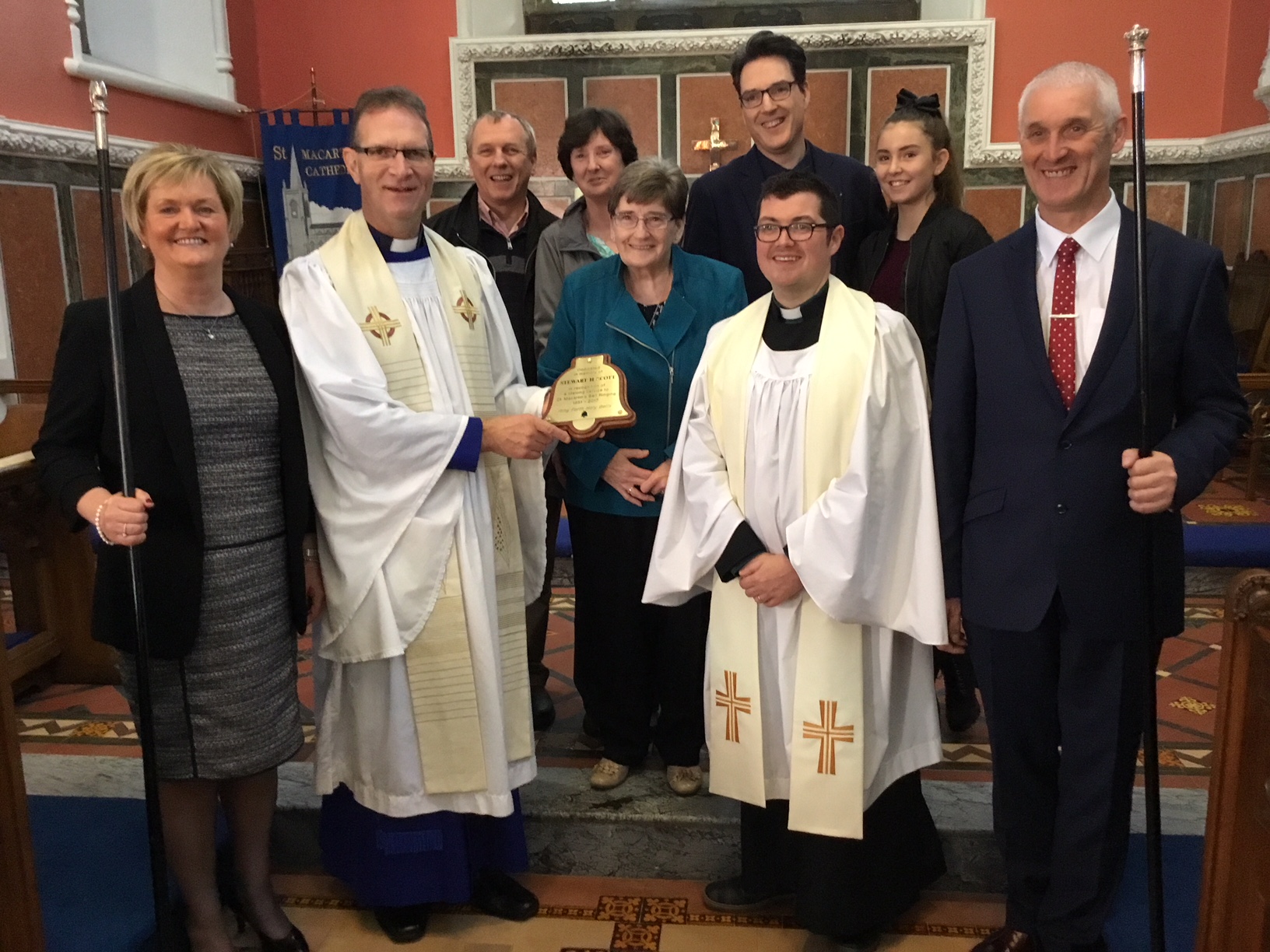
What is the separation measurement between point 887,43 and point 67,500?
6.58 metres

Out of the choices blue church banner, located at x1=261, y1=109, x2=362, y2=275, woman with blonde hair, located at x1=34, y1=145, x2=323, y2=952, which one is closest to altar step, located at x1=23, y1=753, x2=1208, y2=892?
woman with blonde hair, located at x1=34, y1=145, x2=323, y2=952

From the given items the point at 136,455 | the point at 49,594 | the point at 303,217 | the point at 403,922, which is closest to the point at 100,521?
the point at 136,455

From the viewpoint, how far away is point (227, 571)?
89.5 inches

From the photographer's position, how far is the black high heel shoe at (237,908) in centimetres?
257

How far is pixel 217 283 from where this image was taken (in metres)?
2.31

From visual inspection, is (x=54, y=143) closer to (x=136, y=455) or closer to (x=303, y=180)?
(x=303, y=180)

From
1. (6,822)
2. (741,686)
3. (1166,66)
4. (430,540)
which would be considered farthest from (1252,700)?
(1166,66)

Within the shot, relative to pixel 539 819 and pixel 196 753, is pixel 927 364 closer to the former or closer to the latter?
pixel 539 819

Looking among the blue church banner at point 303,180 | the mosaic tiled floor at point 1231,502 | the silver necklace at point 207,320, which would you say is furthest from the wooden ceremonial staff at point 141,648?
the blue church banner at point 303,180

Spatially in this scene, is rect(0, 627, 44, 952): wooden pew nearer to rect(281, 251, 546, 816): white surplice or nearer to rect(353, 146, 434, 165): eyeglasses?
rect(281, 251, 546, 816): white surplice

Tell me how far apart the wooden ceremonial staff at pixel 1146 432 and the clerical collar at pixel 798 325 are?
68 centimetres

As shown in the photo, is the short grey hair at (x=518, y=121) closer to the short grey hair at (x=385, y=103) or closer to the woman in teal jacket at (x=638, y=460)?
the woman in teal jacket at (x=638, y=460)

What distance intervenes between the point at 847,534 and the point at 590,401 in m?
0.70

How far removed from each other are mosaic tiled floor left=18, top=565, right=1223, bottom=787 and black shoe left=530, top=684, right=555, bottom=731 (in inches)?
1.6
